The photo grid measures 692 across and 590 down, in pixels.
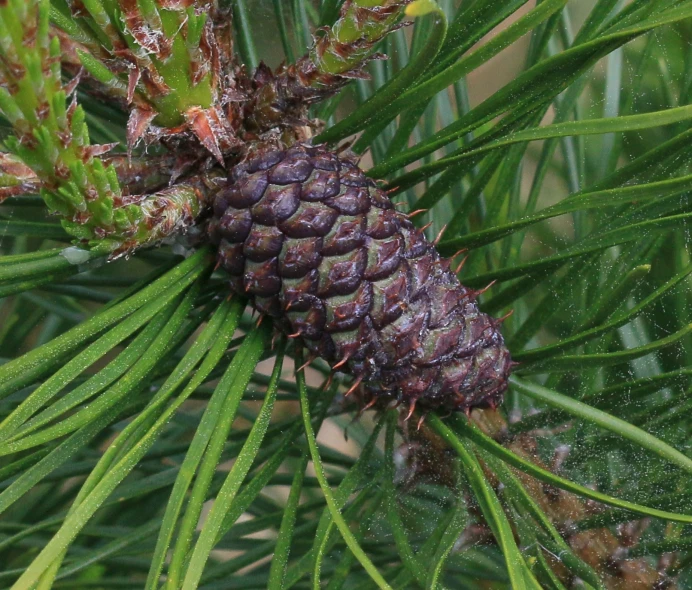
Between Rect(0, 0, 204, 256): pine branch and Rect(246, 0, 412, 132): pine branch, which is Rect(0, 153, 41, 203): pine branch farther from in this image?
Rect(246, 0, 412, 132): pine branch

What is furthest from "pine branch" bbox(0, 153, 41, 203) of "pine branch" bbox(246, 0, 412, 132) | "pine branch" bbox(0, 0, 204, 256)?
"pine branch" bbox(246, 0, 412, 132)

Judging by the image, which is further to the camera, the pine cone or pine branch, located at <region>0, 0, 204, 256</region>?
the pine cone

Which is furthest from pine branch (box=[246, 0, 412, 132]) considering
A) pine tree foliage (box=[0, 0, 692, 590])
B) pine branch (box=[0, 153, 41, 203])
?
pine branch (box=[0, 153, 41, 203])

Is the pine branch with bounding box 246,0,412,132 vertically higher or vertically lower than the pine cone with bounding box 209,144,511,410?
higher

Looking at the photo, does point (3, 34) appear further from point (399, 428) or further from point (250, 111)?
point (399, 428)

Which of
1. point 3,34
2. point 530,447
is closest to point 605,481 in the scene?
point 530,447

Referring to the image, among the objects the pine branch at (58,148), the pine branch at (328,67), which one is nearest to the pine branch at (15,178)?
the pine branch at (58,148)

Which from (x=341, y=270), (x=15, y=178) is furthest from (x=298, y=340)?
(x=15, y=178)

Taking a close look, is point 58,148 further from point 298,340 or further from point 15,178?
point 298,340
